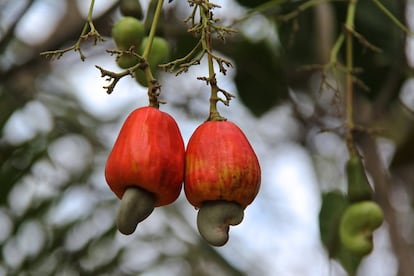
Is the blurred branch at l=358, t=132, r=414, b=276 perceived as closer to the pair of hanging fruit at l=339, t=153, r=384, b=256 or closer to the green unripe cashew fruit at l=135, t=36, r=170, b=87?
the pair of hanging fruit at l=339, t=153, r=384, b=256

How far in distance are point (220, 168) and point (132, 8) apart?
0.31 meters

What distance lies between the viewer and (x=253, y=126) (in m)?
2.36

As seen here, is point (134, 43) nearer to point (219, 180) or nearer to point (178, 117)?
point (219, 180)

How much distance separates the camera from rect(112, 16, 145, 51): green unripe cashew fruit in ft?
2.99

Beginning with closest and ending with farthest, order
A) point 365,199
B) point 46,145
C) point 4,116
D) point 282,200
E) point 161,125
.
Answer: point 161,125
point 365,199
point 4,116
point 46,145
point 282,200

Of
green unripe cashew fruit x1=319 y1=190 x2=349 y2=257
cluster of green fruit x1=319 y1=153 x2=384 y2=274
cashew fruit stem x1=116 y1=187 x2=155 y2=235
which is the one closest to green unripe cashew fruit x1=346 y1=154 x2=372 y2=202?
cluster of green fruit x1=319 y1=153 x2=384 y2=274

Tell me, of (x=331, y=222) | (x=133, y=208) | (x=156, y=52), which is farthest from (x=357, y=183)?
(x=133, y=208)

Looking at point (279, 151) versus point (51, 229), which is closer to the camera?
point (51, 229)

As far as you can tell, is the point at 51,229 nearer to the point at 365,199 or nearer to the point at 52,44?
the point at 52,44

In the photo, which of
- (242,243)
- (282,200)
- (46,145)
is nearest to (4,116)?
(46,145)

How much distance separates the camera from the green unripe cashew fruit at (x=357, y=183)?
1045 mm

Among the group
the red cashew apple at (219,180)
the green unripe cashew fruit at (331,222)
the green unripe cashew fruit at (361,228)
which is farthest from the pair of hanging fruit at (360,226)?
the red cashew apple at (219,180)

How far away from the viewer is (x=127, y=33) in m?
0.91

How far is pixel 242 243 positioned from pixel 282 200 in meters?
0.36
